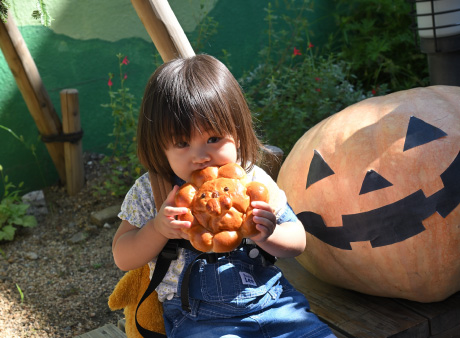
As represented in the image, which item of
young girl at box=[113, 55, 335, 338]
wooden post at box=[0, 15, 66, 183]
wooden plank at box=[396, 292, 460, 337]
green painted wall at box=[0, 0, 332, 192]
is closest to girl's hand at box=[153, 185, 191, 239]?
young girl at box=[113, 55, 335, 338]

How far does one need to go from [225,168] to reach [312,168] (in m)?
0.75

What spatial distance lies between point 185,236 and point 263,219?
0.24m

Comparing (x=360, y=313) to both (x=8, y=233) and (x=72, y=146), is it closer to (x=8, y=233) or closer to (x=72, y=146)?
(x=8, y=233)

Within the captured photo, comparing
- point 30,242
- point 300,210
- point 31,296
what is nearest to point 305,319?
point 300,210

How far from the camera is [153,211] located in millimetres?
1983

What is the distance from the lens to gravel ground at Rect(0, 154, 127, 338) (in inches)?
120

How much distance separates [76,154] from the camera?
14.1 feet

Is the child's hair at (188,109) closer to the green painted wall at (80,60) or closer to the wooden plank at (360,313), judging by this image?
the wooden plank at (360,313)

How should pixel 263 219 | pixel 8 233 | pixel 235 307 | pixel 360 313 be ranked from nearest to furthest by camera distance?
1. pixel 263 219
2. pixel 235 307
3. pixel 360 313
4. pixel 8 233

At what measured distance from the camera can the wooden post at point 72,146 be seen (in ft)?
13.6

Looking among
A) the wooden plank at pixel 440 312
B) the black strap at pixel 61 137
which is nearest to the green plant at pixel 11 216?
the black strap at pixel 61 137

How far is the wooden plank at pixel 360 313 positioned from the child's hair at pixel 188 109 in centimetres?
79

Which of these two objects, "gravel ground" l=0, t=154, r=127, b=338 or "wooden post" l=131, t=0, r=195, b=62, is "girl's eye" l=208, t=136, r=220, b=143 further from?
"gravel ground" l=0, t=154, r=127, b=338

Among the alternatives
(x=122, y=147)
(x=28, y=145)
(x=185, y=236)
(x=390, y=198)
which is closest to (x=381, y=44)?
(x=122, y=147)
